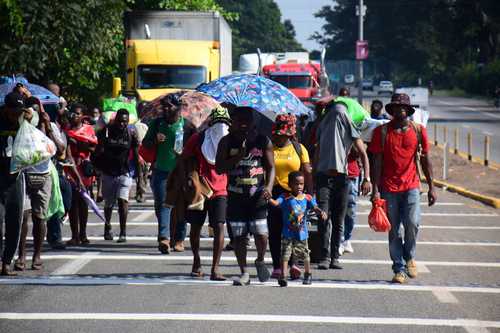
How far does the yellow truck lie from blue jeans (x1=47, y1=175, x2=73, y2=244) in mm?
13726

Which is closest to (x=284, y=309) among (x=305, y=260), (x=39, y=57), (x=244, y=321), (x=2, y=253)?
(x=244, y=321)

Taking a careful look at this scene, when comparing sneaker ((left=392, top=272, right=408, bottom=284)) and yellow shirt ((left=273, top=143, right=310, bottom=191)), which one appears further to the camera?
yellow shirt ((left=273, top=143, right=310, bottom=191))

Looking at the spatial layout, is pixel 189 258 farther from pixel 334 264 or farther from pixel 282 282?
pixel 282 282

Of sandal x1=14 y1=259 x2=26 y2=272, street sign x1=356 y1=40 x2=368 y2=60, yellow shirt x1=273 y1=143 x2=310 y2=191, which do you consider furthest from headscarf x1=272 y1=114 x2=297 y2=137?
street sign x1=356 y1=40 x2=368 y2=60

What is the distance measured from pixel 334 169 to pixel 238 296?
8.37 feet

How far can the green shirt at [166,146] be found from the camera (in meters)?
14.2

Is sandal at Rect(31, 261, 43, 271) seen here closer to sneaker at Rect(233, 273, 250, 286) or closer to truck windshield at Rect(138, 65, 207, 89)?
sneaker at Rect(233, 273, 250, 286)

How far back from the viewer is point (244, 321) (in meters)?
9.55

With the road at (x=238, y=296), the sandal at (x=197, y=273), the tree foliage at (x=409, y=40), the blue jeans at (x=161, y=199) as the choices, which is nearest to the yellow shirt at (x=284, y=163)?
the road at (x=238, y=296)

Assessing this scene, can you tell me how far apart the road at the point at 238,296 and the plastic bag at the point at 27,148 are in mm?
1162

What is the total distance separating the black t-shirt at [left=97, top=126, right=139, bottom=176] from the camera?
15141mm

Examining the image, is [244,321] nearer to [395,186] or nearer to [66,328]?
[66,328]

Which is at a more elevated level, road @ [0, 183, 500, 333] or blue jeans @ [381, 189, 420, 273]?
blue jeans @ [381, 189, 420, 273]

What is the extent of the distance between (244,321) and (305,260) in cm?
209
